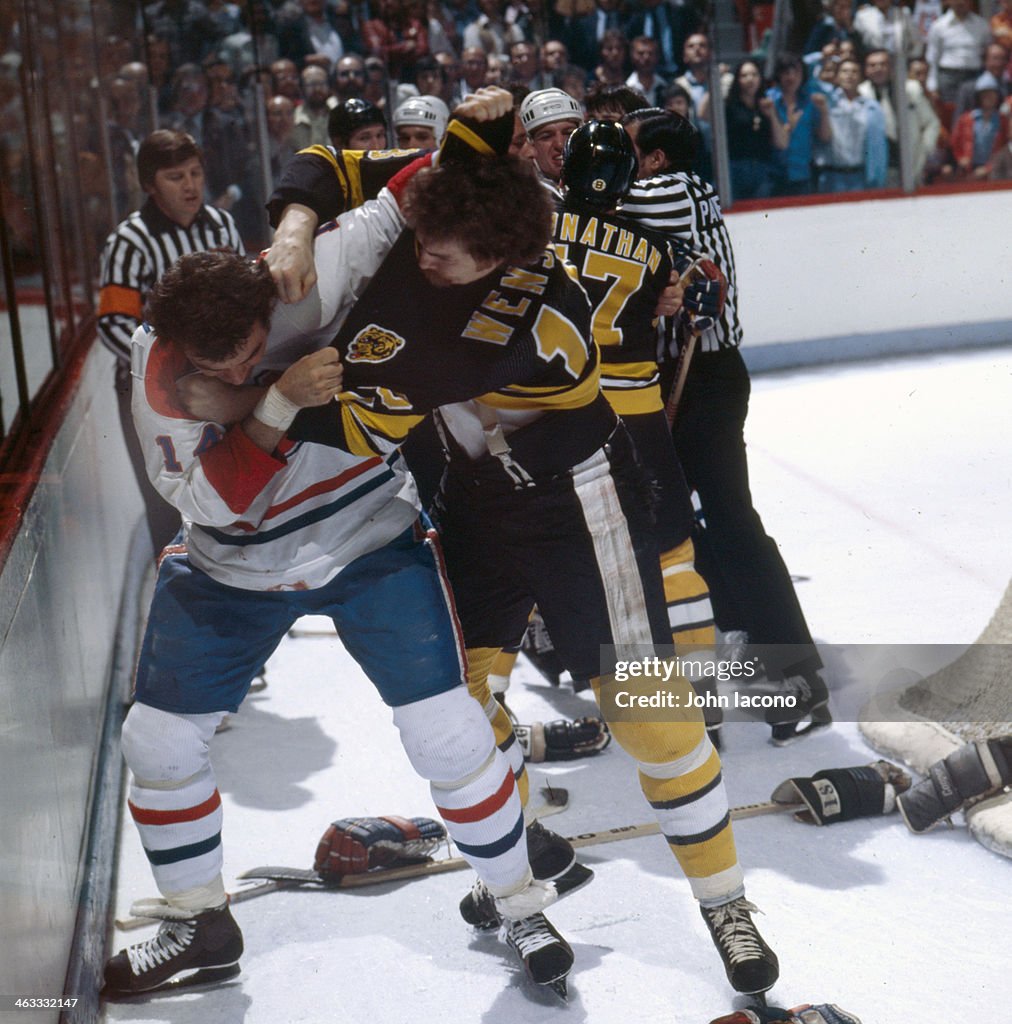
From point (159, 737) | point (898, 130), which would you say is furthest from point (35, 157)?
point (898, 130)

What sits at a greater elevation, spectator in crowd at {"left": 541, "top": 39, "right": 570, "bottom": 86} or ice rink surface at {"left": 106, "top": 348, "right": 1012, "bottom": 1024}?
spectator in crowd at {"left": 541, "top": 39, "right": 570, "bottom": 86}

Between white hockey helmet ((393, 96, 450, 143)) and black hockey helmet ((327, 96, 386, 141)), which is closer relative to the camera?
black hockey helmet ((327, 96, 386, 141))

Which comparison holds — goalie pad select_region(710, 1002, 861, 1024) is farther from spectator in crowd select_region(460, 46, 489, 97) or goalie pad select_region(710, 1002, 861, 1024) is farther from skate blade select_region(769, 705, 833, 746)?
spectator in crowd select_region(460, 46, 489, 97)

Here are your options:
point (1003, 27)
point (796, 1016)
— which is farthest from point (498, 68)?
point (796, 1016)

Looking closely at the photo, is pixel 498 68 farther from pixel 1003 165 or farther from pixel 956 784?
pixel 956 784

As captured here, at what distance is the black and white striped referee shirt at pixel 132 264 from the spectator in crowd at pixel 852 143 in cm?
464

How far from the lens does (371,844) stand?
7.37 ft

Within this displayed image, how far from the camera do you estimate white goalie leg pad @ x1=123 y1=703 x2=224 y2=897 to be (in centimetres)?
183

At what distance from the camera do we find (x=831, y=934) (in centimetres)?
199

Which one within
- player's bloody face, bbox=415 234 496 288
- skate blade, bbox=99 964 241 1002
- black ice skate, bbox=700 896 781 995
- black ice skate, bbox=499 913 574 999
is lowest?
skate blade, bbox=99 964 241 1002

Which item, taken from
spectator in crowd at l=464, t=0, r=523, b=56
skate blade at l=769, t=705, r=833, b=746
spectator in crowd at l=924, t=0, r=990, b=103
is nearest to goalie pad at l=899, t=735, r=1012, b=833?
skate blade at l=769, t=705, r=833, b=746

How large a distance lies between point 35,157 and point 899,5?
5.25m

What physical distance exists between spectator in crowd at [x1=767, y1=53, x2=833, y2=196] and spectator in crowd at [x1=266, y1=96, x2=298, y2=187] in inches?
96.2

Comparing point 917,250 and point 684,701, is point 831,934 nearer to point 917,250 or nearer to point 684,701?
point 684,701
